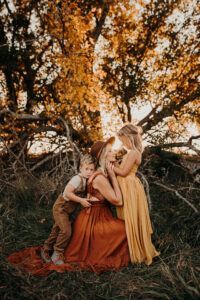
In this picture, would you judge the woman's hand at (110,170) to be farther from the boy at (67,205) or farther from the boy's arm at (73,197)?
the boy's arm at (73,197)

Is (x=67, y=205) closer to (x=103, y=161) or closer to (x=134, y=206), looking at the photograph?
(x=103, y=161)

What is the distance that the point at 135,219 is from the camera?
17.2 feet

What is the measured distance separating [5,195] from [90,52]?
2.85m

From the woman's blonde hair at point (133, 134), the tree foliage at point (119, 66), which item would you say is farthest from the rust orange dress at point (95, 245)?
the tree foliage at point (119, 66)

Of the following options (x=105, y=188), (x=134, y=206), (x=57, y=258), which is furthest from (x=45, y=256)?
(x=134, y=206)

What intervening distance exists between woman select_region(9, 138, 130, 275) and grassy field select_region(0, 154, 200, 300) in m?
0.19

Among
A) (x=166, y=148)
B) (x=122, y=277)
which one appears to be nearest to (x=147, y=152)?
(x=166, y=148)

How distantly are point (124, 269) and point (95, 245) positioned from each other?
0.43 meters

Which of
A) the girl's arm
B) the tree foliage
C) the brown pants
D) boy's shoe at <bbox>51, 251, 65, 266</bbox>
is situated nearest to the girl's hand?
the brown pants

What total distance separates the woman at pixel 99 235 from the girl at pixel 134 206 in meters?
0.09

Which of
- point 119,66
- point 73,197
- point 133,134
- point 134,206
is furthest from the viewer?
point 119,66

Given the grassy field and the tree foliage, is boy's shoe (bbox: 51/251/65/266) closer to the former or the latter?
the grassy field

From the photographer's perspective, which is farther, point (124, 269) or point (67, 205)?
point (67, 205)

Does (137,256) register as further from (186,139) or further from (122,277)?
(186,139)
